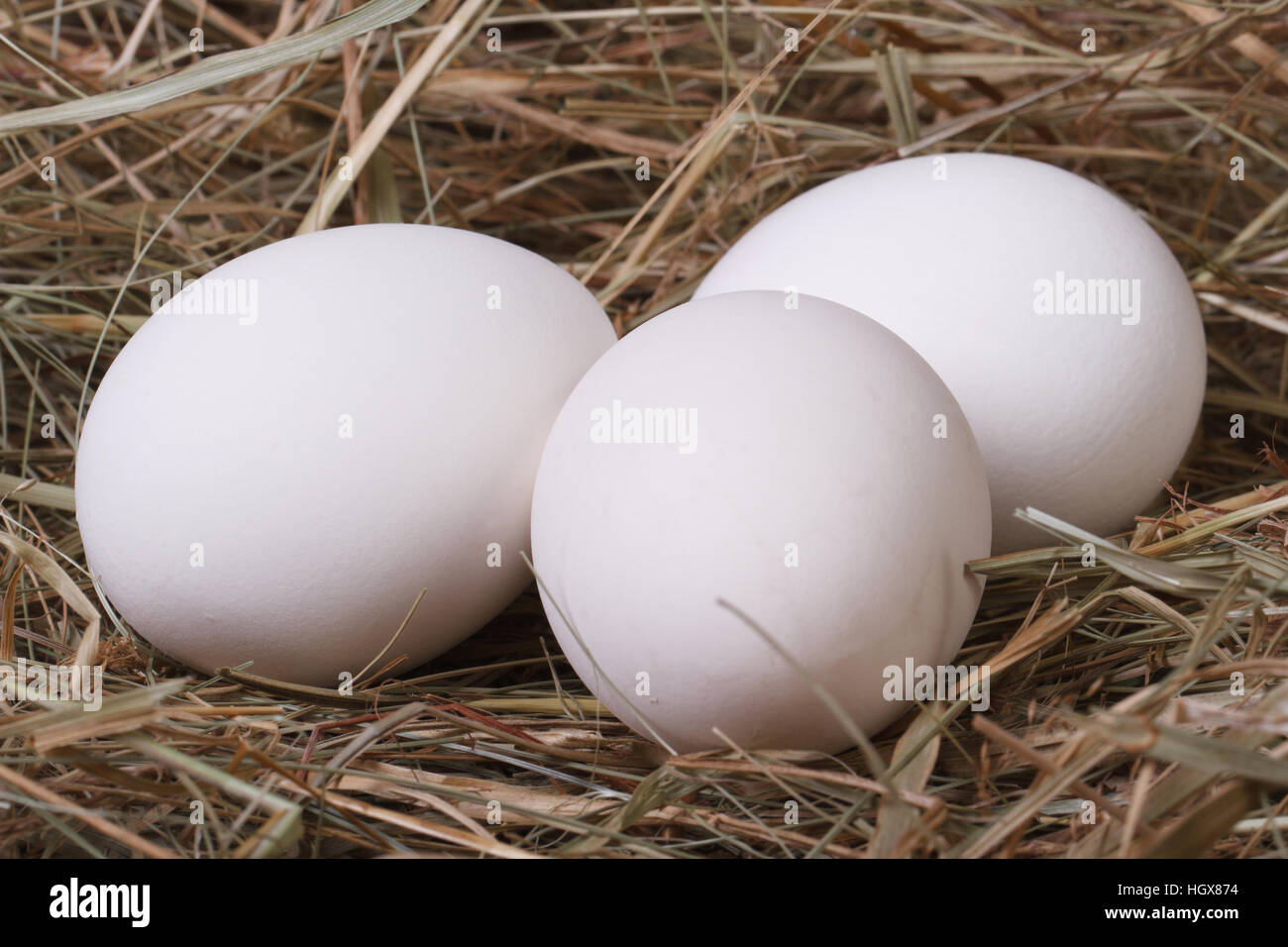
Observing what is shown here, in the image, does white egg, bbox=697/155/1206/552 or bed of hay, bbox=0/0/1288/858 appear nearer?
bed of hay, bbox=0/0/1288/858

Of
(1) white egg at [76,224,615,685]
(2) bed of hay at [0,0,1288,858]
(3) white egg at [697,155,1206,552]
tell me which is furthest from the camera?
(3) white egg at [697,155,1206,552]

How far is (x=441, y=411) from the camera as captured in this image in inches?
42.4

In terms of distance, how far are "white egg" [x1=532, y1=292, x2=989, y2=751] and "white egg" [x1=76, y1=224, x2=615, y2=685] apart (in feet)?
0.38

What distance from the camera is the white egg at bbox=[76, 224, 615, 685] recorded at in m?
1.05

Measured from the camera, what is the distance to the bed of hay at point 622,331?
0.90 meters

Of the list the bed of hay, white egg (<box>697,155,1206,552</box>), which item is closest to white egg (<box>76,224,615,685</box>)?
the bed of hay

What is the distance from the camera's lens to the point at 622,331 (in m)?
1.57

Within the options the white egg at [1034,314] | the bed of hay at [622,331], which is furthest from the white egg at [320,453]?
the white egg at [1034,314]

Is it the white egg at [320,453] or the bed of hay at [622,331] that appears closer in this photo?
the bed of hay at [622,331]

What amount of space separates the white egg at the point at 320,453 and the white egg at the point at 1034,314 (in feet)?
1.22

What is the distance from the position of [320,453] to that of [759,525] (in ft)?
1.42

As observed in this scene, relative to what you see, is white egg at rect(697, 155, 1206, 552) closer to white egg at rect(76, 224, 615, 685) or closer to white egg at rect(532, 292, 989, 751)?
white egg at rect(532, 292, 989, 751)

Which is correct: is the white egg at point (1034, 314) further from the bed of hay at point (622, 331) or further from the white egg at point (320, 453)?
the white egg at point (320, 453)

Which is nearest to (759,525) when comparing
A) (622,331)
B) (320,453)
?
(320,453)
